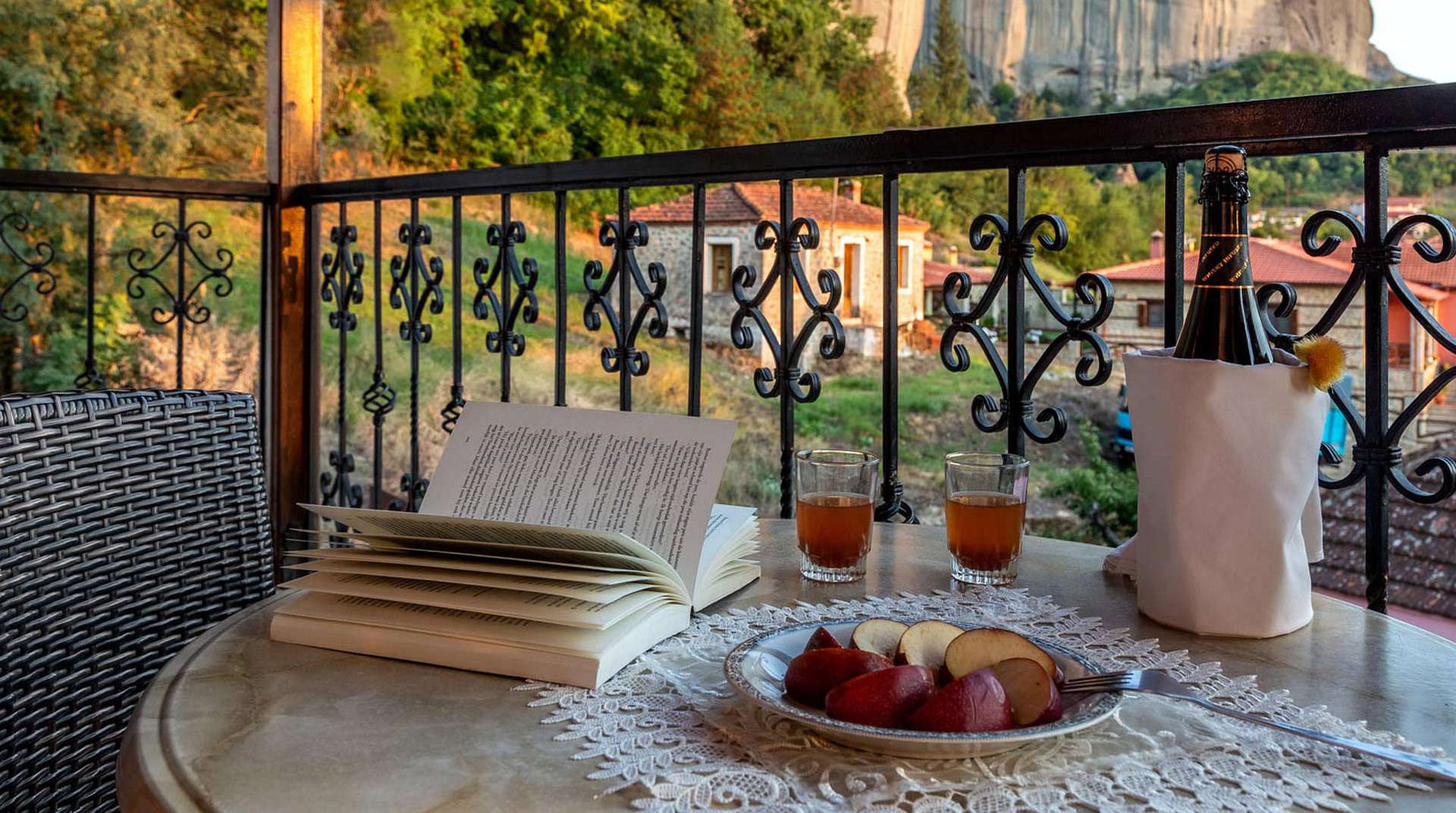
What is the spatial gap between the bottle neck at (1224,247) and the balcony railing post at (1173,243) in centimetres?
32

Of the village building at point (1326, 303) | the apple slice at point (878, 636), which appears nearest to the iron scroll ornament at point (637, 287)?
the apple slice at point (878, 636)

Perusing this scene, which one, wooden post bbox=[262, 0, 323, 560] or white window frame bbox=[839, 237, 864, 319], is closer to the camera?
wooden post bbox=[262, 0, 323, 560]

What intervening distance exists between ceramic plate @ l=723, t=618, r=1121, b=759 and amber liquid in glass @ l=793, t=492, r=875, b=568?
0.21 meters

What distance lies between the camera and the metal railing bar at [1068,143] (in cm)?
89

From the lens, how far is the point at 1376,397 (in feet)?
3.02

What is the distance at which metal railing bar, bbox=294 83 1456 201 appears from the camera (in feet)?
2.91

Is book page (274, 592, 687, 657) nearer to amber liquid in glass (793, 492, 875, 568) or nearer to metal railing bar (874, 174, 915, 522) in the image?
amber liquid in glass (793, 492, 875, 568)

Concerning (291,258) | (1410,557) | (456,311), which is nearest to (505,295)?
(456,311)

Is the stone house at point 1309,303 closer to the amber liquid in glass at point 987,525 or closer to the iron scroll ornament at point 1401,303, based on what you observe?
the iron scroll ornament at point 1401,303

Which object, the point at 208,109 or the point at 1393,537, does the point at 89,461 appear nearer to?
the point at 208,109

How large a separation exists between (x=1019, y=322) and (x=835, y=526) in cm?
50

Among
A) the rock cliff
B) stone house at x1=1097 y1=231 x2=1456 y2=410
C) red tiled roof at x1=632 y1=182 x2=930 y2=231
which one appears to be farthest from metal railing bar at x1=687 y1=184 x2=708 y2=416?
the rock cliff

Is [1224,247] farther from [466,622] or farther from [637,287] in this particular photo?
[637,287]

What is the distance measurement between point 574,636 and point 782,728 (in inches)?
5.6
